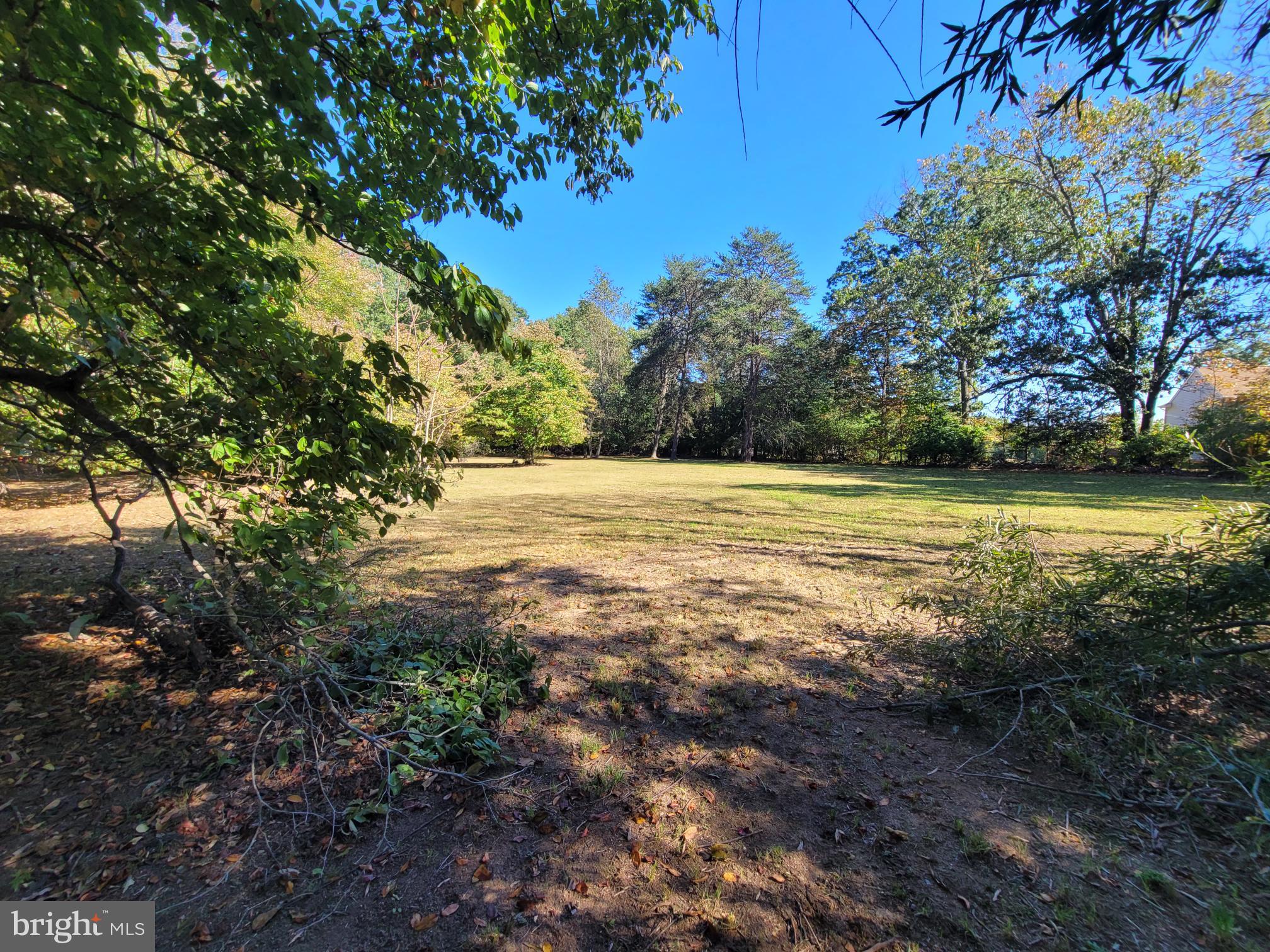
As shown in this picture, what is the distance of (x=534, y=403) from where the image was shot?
2570 centimetres

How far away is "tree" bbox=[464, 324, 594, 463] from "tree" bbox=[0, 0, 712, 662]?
21555 mm

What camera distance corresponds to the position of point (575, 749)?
2457mm

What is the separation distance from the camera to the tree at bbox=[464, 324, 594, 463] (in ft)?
81.3

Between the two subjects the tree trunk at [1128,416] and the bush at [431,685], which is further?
the tree trunk at [1128,416]

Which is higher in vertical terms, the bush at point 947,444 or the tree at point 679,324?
the tree at point 679,324

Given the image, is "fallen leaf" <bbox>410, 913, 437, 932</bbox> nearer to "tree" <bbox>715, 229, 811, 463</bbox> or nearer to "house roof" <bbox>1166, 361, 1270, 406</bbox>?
"house roof" <bbox>1166, 361, 1270, 406</bbox>

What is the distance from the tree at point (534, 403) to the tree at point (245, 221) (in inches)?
849

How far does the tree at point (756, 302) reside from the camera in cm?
3297

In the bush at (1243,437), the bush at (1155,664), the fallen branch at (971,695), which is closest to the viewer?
the bush at (1155,664)

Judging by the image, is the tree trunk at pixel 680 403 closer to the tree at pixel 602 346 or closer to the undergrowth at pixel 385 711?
the tree at pixel 602 346

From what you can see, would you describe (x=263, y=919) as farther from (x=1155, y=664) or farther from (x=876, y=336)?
(x=876, y=336)

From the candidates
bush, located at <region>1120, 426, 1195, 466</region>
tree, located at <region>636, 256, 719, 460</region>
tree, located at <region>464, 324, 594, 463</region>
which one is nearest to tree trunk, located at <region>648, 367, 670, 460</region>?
tree, located at <region>636, 256, 719, 460</region>

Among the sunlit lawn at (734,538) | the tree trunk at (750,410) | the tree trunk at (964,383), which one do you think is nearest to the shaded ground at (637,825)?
the sunlit lawn at (734,538)

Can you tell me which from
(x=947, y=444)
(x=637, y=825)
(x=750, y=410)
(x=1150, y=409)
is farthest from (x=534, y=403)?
(x=1150, y=409)
